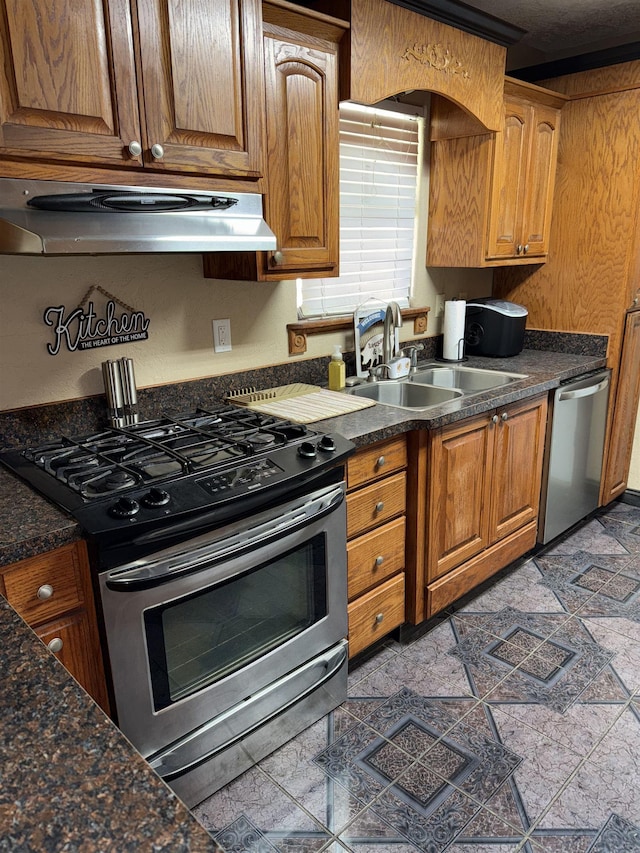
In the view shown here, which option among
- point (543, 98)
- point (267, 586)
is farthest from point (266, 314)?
point (543, 98)

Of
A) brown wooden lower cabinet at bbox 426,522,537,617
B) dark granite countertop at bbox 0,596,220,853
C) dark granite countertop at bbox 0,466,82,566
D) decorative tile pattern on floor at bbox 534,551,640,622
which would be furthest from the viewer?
decorative tile pattern on floor at bbox 534,551,640,622

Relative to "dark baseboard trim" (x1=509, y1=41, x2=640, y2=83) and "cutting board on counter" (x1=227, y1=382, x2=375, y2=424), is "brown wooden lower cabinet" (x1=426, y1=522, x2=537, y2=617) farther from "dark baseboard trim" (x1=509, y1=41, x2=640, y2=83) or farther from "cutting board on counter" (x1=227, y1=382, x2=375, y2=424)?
"dark baseboard trim" (x1=509, y1=41, x2=640, y2=83)

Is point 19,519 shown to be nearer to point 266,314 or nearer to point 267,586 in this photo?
point 267,586

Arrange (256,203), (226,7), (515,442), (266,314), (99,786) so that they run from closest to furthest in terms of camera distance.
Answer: (99,786) → (226,7) → (256,203) → (266,314) → (515,442)

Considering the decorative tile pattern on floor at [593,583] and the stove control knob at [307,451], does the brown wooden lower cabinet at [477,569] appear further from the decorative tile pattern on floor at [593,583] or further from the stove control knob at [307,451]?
the stove control knob at [307,451]

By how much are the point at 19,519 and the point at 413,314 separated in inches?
85.6

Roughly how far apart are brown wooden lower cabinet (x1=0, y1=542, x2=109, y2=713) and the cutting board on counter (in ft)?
2.98

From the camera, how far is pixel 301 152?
2047mm

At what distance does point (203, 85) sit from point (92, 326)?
784 mm

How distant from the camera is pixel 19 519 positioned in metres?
1.40

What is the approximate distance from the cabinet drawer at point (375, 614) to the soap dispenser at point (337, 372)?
31.7 inches

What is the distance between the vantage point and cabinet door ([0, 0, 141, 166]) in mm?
1370

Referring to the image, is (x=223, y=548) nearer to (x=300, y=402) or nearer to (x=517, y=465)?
(x=300, y=402)

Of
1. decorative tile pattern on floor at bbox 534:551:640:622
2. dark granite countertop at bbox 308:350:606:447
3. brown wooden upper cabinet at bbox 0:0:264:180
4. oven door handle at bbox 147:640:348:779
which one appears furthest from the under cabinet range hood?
decorative tile pattern on floor at bbox 534:551:640:622
